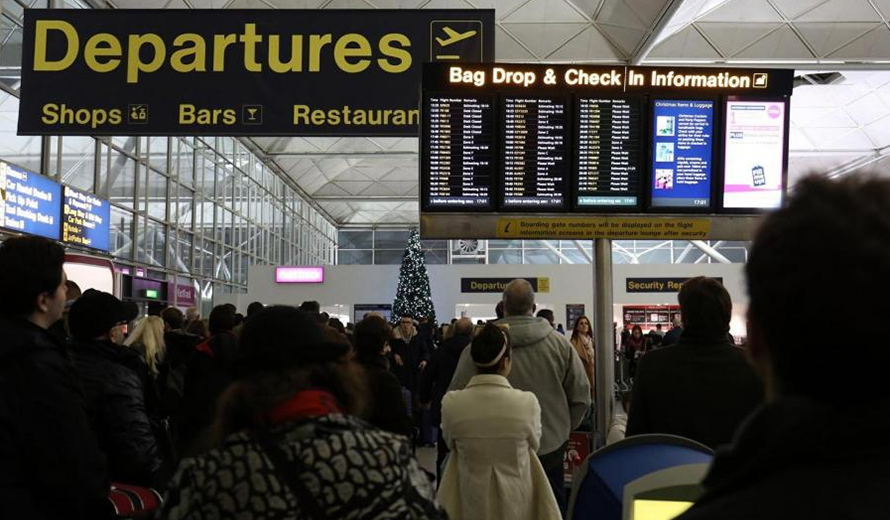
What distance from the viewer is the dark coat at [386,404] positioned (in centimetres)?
390

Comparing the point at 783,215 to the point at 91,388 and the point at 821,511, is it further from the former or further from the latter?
the point at 91,388

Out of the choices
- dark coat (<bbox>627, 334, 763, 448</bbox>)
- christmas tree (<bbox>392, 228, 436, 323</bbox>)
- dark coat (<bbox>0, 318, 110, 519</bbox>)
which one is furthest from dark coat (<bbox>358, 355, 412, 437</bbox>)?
christmas tree (<bbox>392, 228, 436, 323</bbox>)

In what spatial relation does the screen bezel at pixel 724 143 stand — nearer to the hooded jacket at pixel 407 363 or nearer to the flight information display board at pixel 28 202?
the hooded jacket at pixel 407 363

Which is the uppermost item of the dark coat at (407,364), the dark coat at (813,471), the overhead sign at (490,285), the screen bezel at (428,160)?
the screen bezel at (428,160)

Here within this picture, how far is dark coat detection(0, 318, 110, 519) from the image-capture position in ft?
7.24

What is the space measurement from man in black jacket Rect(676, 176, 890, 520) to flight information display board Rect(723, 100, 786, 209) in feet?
14.8

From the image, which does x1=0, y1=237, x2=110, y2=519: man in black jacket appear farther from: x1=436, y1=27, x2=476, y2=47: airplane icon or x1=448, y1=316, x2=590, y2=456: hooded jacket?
x1=436, y1=27, x2=476, y2=47: airplane icon

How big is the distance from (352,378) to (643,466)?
2.08 ft

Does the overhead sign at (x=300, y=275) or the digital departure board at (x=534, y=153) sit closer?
the digital departure board at (x=534, y=153)

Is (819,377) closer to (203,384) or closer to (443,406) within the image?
(443,406)

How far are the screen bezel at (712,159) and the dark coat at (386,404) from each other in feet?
6.73

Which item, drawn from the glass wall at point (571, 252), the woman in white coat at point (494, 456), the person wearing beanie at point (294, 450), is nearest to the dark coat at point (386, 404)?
the woman in white coat at point (494, 456)

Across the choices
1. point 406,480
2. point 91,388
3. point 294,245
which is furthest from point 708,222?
point 294,245

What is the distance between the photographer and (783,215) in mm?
824
